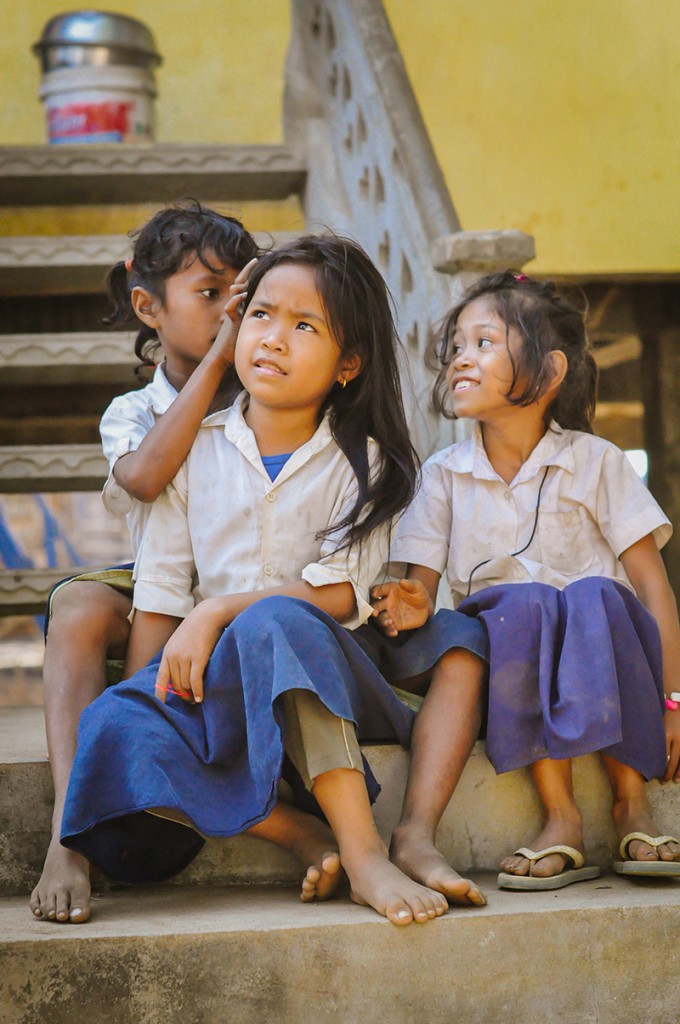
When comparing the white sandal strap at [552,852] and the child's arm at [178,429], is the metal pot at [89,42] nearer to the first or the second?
the child's arm at [178,429]

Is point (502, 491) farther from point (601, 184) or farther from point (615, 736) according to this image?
Answer: point (601, 184)

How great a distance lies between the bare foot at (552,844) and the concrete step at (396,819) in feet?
0.24

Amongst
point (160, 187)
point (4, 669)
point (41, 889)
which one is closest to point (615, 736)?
point (41, 889)

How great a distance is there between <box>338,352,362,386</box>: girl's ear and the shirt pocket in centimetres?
46

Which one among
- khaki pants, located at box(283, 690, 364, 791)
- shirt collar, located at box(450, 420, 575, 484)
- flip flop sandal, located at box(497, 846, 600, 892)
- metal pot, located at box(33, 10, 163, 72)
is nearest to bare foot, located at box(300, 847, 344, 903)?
khaki pants, located at box(283, 690, 364, 791)

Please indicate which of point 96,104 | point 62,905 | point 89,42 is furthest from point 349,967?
point 89,42

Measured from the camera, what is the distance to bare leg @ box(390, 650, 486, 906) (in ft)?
6.28

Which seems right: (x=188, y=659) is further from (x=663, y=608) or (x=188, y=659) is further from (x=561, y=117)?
(x=561, y=117)

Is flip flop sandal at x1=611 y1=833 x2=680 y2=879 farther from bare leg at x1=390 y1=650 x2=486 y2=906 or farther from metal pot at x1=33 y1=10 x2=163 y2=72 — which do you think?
metal pot at x1=33 y1=10 x2=163 y2=72

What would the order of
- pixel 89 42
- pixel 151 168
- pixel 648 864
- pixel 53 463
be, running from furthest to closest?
pixel 89 42 → pixel 151 168 → pixel 53 463 → pixel 648 864

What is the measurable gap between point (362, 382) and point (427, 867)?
928 mm

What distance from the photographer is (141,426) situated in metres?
2.48

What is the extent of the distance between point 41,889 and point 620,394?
443 centimetres

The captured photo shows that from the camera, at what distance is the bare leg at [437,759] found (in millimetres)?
1915
